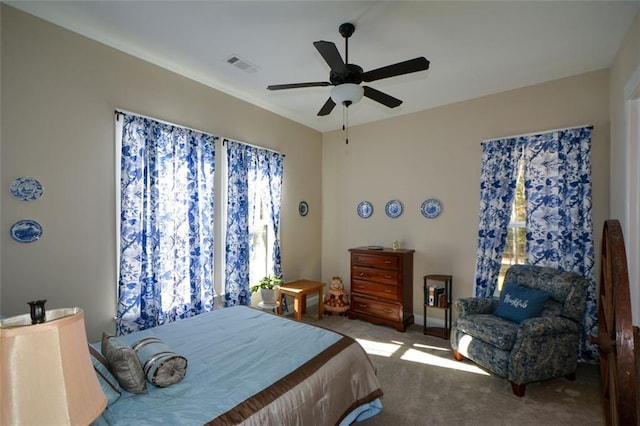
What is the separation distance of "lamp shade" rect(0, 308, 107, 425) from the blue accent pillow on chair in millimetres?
3301

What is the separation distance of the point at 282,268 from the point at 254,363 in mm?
2650

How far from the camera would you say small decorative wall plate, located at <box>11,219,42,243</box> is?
2189mm

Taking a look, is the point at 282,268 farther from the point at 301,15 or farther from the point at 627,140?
the point at 627,140

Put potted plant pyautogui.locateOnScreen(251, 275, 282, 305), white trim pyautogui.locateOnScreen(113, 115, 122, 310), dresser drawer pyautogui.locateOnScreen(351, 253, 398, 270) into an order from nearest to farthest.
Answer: white trim pyautogui.locateOnScreen(113, 115, 122, 310) → potted plant pyautogui.locateOnScreen(251, 275, 282, 305) → dresser drawer pyautogui.locateOnScreen(351, 253, 398, 270)

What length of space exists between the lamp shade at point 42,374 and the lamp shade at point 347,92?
79.2 inches

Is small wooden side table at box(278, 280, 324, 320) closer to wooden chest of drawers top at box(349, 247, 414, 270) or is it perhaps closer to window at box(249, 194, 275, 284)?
window at box(249, 194, 275, 284)

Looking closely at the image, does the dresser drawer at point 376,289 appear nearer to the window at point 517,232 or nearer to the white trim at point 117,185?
the window at point 517,232

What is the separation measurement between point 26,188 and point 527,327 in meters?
4.19

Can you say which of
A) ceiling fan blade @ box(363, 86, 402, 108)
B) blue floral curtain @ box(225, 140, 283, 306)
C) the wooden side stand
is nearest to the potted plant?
blue floral curtain @ box(225, 140, 283, 306)

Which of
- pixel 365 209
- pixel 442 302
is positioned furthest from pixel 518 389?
pixel 365 209

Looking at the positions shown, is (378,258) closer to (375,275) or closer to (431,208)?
(375,275)

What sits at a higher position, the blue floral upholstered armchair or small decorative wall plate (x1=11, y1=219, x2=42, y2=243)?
small decorative wall plate (x1=11, y1=219, x2=42, y2=243)

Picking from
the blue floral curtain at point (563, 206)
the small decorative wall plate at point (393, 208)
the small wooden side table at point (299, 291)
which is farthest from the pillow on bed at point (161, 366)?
the blue floral curtain at point (563, 206)

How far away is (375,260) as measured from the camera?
4109mm
